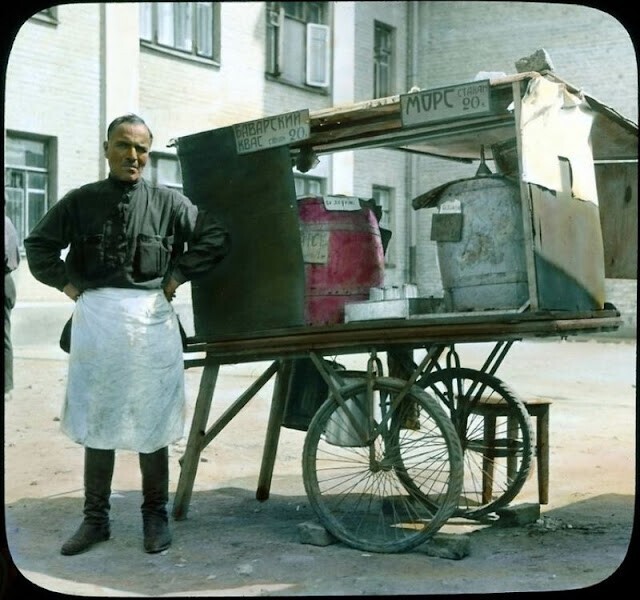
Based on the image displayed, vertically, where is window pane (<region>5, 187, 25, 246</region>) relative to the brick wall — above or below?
below

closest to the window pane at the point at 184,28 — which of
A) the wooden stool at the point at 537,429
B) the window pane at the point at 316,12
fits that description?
the window pane at the point at 316,12

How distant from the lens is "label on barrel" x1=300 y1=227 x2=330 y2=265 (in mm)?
4801

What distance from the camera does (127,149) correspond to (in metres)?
4.41

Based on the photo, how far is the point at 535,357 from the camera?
14164 millimetres

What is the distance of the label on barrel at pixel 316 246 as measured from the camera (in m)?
4.80

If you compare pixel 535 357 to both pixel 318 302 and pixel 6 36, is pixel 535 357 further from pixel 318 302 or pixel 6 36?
pixel 6 36

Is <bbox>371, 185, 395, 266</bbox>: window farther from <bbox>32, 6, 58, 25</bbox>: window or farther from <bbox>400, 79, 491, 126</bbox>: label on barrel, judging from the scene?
<bbox>400, 79, 491, 126</bbox>: label on barrel

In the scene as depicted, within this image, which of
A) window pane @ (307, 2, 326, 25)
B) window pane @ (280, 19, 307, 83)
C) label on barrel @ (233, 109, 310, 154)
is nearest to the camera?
label on barrel @ (233, 109, 310, 154)

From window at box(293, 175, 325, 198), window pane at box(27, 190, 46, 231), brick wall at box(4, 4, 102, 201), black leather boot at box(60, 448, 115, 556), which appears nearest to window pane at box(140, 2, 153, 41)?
brick wall at box(4, 4, 102, 201)

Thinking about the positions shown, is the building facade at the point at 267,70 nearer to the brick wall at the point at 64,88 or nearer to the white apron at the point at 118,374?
the brick wall at the point at 64,88

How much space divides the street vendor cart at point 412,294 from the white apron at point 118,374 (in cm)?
55

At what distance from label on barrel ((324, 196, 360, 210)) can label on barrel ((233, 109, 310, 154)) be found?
35cm

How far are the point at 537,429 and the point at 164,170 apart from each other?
9714mm

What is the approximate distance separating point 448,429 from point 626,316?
14.8 m
